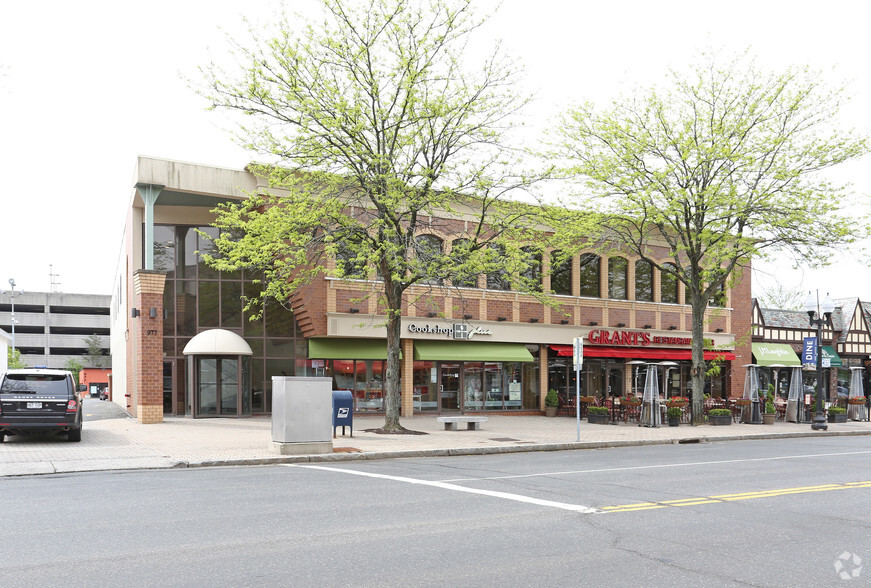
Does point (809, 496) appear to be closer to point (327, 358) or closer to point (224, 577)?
point (224, 577)

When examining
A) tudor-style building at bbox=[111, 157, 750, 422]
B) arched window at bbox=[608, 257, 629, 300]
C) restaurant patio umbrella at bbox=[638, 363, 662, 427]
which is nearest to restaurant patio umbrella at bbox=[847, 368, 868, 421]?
tudor-style building at bbox=[111, 157, 750, 422]

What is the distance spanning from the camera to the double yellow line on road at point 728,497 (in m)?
9.49

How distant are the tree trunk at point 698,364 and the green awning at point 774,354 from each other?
1171 cm

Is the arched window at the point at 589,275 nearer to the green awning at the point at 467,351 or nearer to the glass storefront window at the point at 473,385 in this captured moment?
the green awning at the point at 467,351

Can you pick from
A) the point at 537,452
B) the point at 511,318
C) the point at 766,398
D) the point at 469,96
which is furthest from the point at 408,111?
the point at 766,398

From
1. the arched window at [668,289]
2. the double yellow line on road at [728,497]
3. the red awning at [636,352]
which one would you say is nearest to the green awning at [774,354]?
the red awning at [636,352]

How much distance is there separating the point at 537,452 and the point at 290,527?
35.0ft

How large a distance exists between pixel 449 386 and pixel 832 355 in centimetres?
2220

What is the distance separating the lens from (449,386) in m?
30.3

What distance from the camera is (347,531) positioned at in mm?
7887

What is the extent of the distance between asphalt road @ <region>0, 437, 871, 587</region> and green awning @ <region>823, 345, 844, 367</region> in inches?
1131

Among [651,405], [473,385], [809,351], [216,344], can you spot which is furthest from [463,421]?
[809,351]

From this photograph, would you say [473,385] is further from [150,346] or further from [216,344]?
[150,346]

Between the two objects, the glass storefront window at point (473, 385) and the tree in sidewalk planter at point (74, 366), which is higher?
the glass storefront window at point (473, 385)
